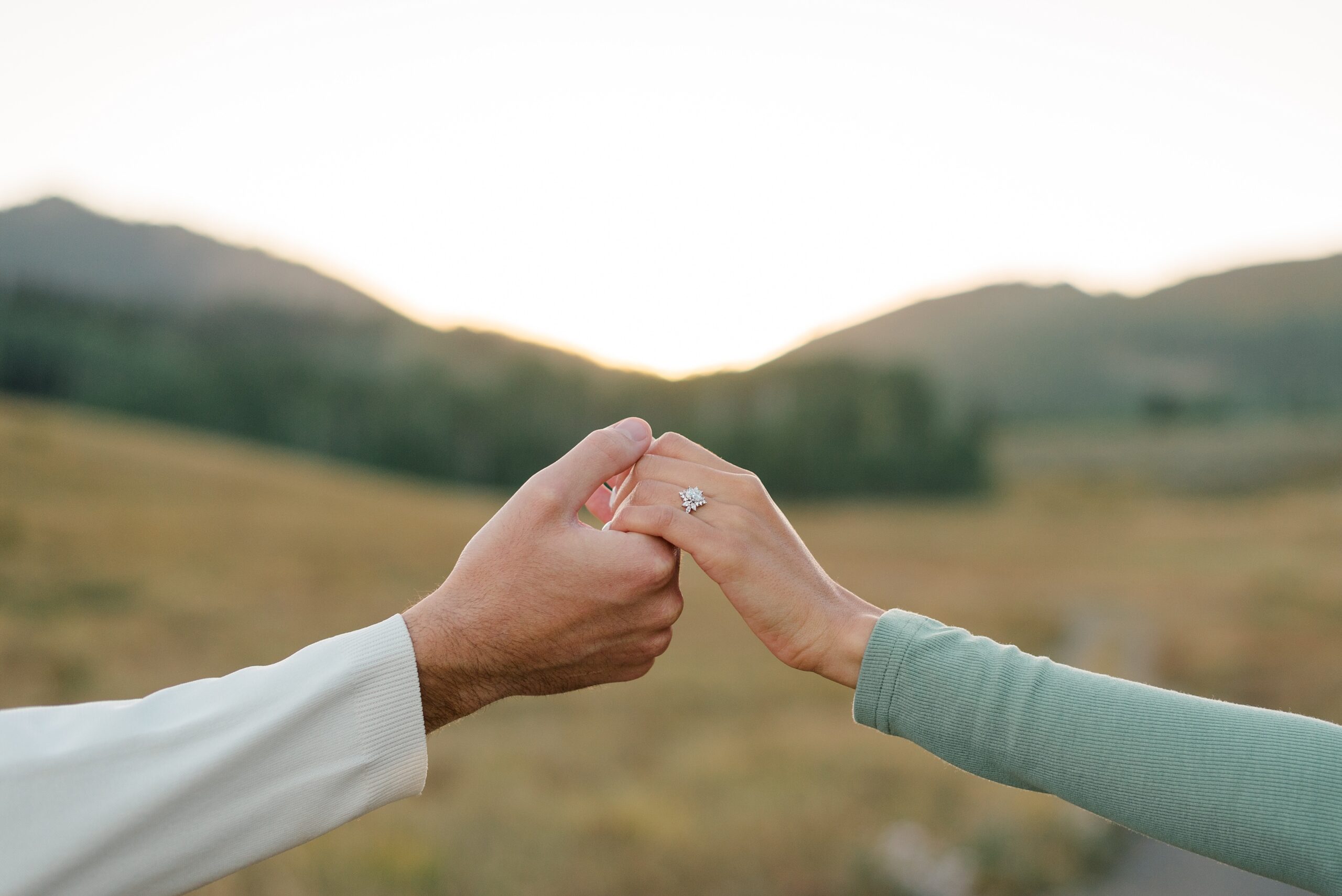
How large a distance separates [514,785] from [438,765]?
1367mm

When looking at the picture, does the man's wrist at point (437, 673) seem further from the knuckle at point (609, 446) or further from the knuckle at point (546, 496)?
the knuckle at point (609, 446)

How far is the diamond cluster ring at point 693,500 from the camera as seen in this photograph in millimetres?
2641

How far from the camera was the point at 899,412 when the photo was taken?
78625mm

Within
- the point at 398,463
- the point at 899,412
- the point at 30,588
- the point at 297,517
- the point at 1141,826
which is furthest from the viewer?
the point at 899,412

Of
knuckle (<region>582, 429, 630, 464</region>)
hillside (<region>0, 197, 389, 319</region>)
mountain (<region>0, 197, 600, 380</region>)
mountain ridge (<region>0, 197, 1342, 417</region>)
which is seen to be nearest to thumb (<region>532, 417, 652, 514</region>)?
knuckle (<region>582, 429, 630, 464</region>)

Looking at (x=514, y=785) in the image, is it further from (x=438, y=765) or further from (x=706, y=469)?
(x=706, y=469)

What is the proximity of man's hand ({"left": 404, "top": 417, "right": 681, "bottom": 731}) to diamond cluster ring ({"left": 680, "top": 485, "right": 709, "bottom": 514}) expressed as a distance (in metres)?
0.17

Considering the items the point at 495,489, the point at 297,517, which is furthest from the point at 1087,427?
the point at 297,517

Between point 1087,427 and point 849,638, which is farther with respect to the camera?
point 1087,427

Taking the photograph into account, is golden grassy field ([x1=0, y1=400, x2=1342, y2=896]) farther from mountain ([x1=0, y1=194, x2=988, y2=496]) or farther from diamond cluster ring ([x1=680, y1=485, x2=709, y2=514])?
mountain ([x1=0, y1=194, x2=988, y2=496])

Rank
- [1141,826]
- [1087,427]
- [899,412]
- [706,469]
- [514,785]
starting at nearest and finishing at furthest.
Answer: [1141,826], [706,469], [514,785], [899,412], [1087,427]

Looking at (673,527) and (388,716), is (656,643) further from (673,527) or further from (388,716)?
(388,716)

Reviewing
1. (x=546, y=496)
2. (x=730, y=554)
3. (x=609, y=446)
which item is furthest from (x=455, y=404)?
(x=730, y=554)

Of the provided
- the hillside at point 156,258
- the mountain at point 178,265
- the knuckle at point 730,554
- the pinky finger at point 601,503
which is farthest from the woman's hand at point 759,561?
the hillside at point 156,258
